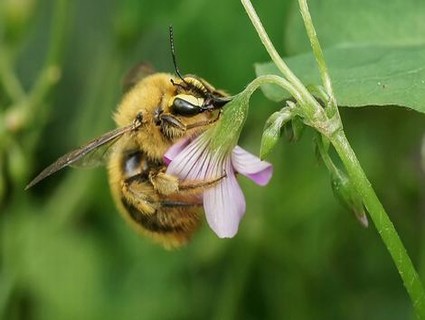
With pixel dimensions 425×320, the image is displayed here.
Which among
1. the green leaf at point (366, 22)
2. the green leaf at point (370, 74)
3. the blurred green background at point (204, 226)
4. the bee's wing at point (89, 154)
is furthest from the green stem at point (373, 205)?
the blurred green background at point (204, 226)

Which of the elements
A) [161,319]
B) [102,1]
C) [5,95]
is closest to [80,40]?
[102,1]

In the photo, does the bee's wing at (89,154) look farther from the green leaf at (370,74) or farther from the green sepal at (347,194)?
the green sepal at (347,194)

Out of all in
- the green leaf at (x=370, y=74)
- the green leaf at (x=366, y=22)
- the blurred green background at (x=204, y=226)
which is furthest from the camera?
the blurred green background at (x=204, y=226)

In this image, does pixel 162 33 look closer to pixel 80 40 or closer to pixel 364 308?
pixel 80 40

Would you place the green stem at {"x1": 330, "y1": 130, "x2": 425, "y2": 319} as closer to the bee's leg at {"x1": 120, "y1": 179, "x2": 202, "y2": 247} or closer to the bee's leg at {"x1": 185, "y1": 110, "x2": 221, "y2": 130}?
the bee's leg at {"x1": 185, "y1": 110, "x2": 221, "y2": 130}

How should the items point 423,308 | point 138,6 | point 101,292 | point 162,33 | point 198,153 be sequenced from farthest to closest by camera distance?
point 162,33, point 101,292, point 138,6, point 198,153, point 423,308

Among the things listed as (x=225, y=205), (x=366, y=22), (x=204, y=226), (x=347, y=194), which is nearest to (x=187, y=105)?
(x=225, y=205)

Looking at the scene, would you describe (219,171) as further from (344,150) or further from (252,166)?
(344,150)
